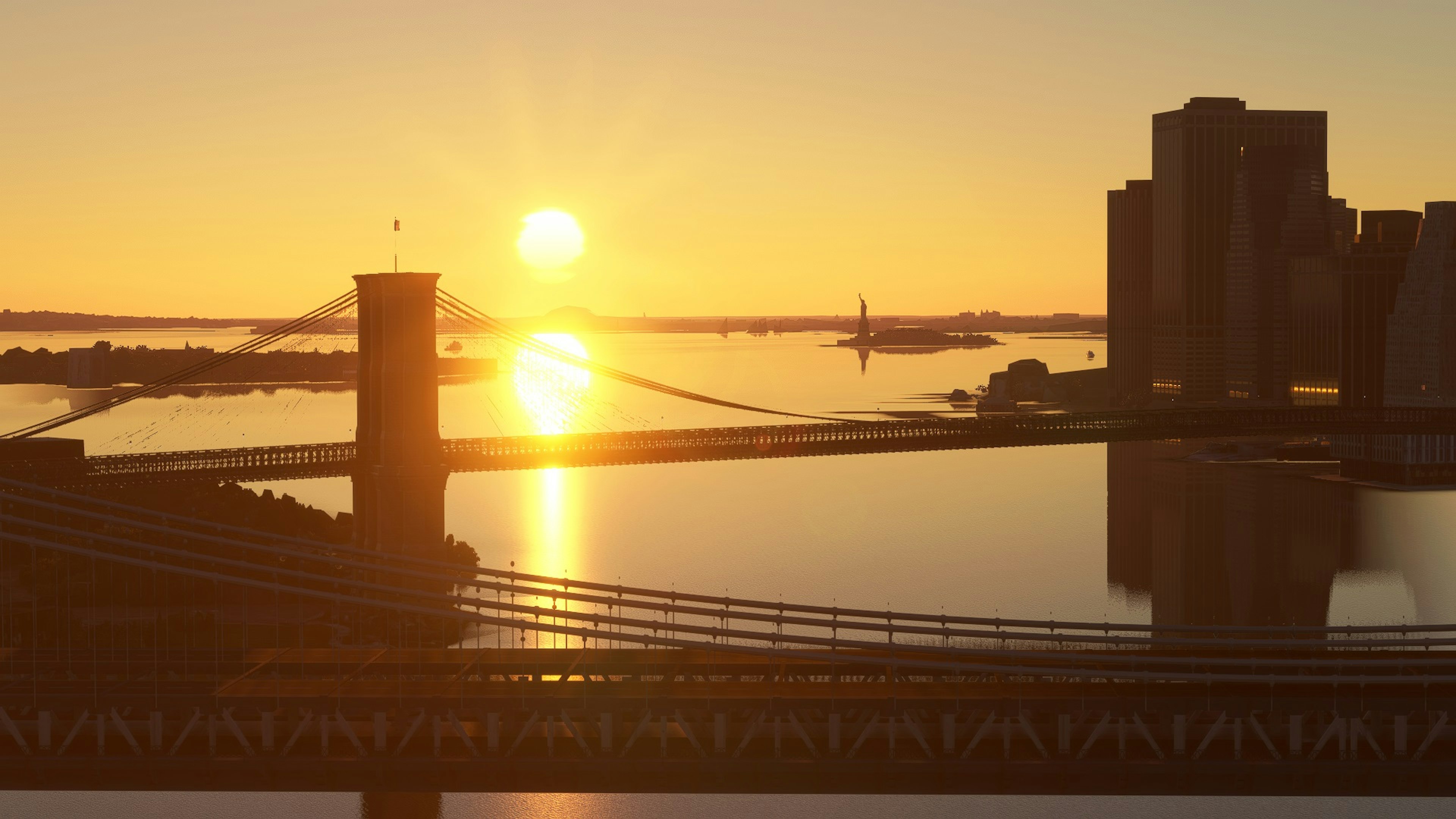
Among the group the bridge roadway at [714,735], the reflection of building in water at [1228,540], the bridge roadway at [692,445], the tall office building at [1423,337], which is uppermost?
the tall office building at [1423,337]

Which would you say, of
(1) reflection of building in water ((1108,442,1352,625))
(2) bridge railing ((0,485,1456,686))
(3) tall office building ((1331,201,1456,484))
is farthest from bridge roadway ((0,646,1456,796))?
(3) tall office building ((1331,201,1456,484))

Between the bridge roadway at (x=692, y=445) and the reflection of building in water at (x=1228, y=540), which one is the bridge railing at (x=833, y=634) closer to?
the bridge roadway at (x=692, y=445)

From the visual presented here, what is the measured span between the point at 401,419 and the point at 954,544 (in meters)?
43.7

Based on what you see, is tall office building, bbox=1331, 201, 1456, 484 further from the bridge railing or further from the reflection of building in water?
the bridge railing

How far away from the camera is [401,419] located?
65438mm

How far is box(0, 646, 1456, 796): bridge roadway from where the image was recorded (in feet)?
105

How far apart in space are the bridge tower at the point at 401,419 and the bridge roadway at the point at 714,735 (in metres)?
28.0

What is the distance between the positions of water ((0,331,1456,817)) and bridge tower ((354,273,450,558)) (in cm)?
1593

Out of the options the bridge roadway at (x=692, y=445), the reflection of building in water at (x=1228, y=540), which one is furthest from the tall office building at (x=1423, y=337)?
the bridge roadway at (x=692, y=445)

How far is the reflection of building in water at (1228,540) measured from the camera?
79.1 m

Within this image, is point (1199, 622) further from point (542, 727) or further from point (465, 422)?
point (465, 422)

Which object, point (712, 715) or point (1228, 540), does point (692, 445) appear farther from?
point (712, 715)

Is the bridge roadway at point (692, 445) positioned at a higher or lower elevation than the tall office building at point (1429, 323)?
lower

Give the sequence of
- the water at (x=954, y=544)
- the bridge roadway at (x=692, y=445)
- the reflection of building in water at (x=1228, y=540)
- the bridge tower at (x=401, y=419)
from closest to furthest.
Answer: the water at (x=954, y=544) < the bridge tower at (x=401, y=419) < the reflection of building in water at (x=1228, y=540) < the bridge roadway at (x=692, y=445)
